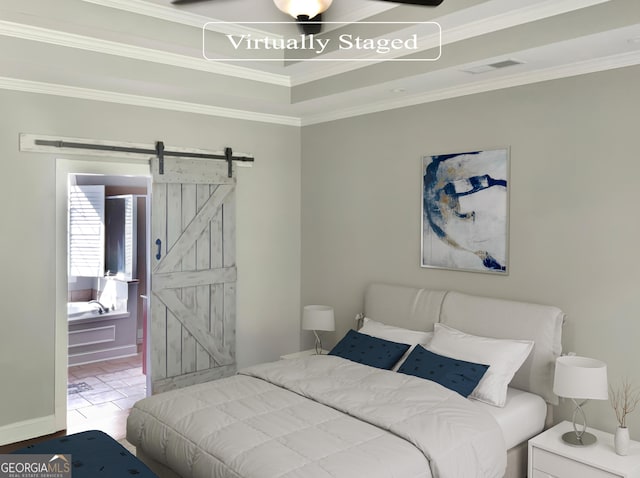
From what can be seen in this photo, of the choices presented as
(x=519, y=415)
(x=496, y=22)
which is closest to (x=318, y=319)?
(x=519, y=415)

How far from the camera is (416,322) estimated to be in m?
4.14

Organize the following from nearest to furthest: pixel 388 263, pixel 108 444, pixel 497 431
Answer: pixel 108 444, pixel 497 431, pixel 388 263

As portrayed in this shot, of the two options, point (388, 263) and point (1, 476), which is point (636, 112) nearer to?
point (388, 263)

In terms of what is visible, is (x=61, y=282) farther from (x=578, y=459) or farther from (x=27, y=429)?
(x=578, y=459)

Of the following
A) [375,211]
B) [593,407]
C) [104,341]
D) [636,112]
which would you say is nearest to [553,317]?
[593,407]

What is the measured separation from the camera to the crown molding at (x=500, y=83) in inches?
126

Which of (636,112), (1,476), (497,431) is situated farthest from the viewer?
(636,112)

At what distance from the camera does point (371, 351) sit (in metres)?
3.88

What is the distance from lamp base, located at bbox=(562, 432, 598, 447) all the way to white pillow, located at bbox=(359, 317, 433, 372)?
3.55 feet

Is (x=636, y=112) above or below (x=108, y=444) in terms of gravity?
above

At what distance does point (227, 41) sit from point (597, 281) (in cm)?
294

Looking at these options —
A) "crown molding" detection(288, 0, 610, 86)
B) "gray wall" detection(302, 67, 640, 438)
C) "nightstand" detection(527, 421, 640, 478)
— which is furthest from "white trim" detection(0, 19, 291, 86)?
"nightstand" detection(527, 421, 640, 478)

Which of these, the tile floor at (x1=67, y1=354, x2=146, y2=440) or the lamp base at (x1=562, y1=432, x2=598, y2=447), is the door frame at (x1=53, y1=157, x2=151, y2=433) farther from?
the lamp base at (x1=562, y1=432, x2=598, y2=447)

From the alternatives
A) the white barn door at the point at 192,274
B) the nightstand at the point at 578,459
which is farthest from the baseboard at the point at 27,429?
the nightstand at the point at 578,459
